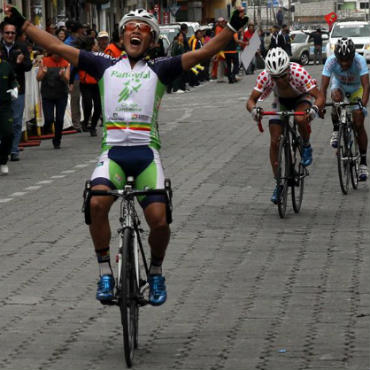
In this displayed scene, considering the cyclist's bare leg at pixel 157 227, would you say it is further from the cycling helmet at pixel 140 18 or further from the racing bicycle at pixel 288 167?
the racing bicycle at pixel 288 167

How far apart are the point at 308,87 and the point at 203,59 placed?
588cm

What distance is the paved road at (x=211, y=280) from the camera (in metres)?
7.29

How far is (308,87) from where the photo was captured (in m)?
13.3

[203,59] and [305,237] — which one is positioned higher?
[203,59]

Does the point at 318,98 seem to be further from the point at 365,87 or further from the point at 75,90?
the point at 75,90

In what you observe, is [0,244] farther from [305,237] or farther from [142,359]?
[142,359]

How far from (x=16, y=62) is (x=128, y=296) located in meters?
12.6

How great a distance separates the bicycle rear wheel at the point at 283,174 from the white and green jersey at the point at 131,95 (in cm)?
527

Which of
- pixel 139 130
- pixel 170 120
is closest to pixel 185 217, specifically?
pixel 139 130

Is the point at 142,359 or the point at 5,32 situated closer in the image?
the point at 142,359

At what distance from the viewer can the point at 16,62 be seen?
63.0 ft

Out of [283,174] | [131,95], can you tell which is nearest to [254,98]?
[283,174]

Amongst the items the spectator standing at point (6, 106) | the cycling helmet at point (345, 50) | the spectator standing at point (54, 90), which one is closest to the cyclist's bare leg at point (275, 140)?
the cycling helmet at point (345, 50)

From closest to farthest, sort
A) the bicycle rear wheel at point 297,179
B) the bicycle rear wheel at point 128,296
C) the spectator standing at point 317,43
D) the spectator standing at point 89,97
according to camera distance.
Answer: the bicycle rear wheel at point 128,296 < the bicycle rear wheel at point 297,179 < the spectator standing at point 89,97 < the spectator standing at point 317,43
